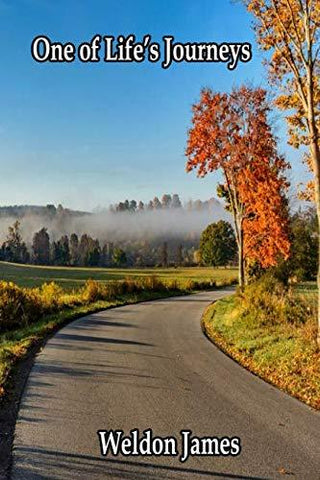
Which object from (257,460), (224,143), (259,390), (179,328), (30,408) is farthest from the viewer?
(224,143)

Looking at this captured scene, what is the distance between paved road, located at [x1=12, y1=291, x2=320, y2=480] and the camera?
5465mm

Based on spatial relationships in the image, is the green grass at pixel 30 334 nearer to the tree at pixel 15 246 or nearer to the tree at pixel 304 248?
the tree at pixel 304 248

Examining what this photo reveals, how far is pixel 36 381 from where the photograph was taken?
929 cm

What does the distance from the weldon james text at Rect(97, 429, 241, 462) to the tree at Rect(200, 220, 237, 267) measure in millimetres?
94071

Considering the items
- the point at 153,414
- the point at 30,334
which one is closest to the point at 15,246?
the point at 30,334

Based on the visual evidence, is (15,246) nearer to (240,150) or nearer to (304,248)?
(304,248)

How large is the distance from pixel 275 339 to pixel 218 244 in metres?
88.5

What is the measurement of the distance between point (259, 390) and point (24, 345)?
7367 millimetres

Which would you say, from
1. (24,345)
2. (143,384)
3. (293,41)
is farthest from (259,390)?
(293,41)

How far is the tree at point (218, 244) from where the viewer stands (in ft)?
329

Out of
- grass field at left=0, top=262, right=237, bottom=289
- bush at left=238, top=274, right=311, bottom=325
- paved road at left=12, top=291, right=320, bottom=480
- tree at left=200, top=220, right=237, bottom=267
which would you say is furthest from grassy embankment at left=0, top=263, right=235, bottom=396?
tree at left=200, top=220, right=237, bottom=267

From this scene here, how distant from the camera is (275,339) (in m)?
12.5

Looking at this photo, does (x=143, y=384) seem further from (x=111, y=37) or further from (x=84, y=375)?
(x=111, y=37)

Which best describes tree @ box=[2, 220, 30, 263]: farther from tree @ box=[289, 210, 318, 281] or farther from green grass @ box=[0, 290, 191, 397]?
green grass @ box=[0, 290, 191, 397]
